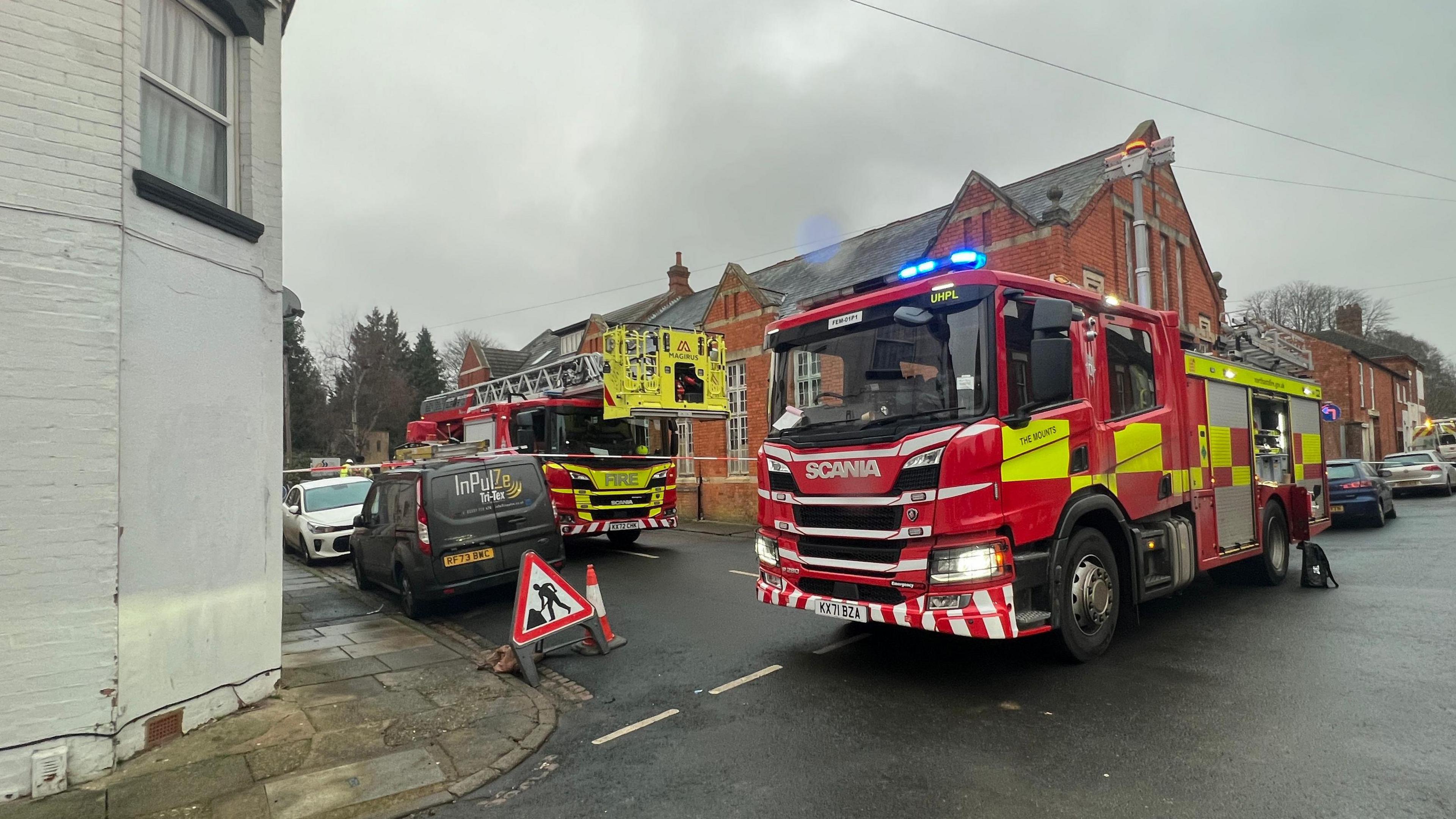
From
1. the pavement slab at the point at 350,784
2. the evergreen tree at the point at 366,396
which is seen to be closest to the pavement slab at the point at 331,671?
the pavement slab at the point at 350,784

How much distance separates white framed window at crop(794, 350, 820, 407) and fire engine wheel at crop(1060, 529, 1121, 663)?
221cm

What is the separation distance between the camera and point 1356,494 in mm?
15078

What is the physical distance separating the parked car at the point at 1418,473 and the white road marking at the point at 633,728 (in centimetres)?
2500

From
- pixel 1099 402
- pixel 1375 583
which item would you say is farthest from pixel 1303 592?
pixel 1099 402

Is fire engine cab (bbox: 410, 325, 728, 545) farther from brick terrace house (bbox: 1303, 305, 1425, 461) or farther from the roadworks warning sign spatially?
brick terrace house (bbox: 1303, 305, 1425, 461)

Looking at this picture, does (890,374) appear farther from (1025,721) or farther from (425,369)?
(425,369)

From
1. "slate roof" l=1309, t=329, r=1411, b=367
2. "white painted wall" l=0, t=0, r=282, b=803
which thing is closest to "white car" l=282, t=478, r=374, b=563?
"white painted wall" l=0, t=0, r=282, b=803

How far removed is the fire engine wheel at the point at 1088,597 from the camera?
17.8 ft

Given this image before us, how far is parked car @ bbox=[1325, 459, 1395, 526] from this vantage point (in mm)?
14984

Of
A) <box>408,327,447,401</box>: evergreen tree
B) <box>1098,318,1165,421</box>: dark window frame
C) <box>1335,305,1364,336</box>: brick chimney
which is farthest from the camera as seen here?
<box>408,327,447,401</box>: evergreen tree

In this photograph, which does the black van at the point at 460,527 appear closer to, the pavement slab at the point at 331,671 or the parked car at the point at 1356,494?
the pavement slab at the point at 331,671

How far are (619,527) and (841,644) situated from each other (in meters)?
7.18

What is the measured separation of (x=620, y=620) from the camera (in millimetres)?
8031

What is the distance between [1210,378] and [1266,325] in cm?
640
